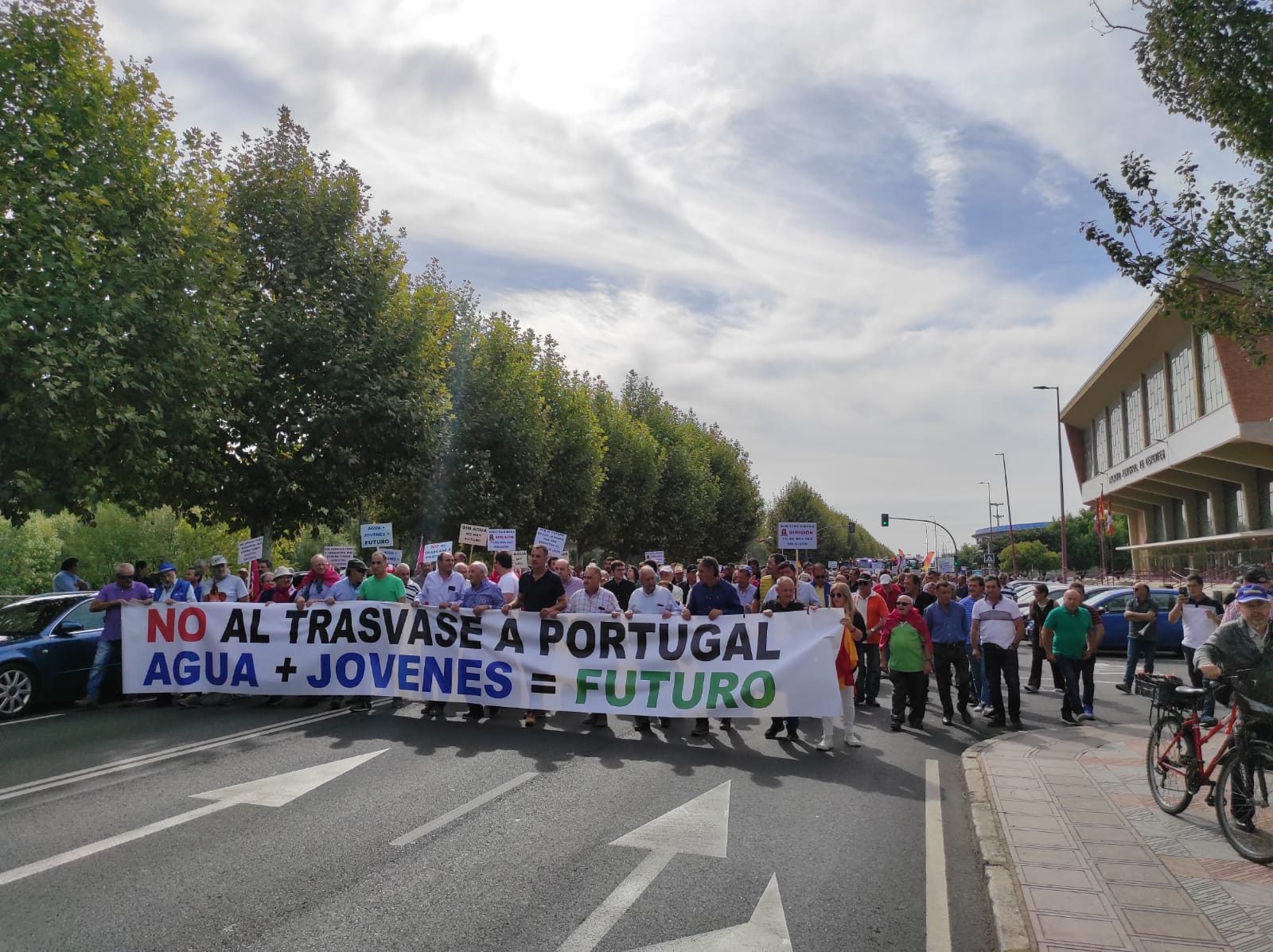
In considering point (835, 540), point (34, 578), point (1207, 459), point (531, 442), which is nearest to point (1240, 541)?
point (1207, 459)

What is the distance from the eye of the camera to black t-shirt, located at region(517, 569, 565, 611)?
35.6ft

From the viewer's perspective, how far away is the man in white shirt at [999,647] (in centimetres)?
1125

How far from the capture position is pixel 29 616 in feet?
39.2

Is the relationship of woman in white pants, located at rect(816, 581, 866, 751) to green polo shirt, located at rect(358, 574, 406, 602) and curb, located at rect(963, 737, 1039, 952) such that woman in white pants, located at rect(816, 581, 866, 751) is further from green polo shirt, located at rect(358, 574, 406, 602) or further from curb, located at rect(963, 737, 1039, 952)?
green polo shirt, located at rect(358, 574, 406, 602)

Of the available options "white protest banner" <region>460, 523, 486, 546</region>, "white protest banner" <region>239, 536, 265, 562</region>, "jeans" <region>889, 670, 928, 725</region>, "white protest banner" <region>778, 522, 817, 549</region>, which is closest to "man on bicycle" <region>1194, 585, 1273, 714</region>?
"jeans" <region>889, 670, 928, 725</region>

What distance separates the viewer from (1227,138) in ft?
40.7

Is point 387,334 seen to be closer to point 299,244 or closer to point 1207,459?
point 299,244

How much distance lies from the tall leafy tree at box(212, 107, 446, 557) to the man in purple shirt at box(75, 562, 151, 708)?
663 cm

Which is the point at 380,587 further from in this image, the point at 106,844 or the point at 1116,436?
the point at 1116,436

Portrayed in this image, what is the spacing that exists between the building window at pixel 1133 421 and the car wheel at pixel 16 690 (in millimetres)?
67505

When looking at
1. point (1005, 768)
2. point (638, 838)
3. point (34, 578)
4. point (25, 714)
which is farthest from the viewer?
point (34, 578)

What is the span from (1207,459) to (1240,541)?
194 inches

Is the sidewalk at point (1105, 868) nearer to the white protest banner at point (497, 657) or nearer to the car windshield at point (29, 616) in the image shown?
the white protest banner at point (497, 657)

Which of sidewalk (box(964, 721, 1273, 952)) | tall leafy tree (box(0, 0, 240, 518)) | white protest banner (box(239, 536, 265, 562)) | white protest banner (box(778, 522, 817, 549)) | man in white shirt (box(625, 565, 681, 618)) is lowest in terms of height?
sidewalk (box(964, 721, 1273, 952))
